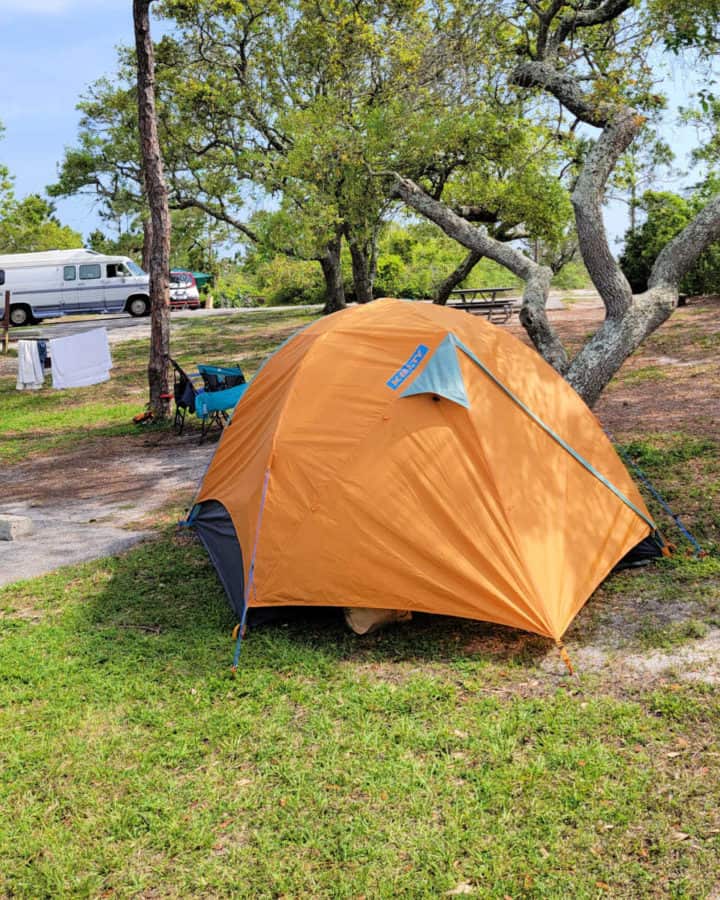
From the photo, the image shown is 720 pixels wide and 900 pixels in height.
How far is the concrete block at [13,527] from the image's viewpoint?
751cm

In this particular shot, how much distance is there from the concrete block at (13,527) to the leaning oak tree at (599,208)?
17.0 feet

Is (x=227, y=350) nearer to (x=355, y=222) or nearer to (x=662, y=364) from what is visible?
(x=355, y=222)

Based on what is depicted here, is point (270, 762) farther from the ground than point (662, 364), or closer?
closer

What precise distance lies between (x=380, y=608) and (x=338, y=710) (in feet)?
2.73

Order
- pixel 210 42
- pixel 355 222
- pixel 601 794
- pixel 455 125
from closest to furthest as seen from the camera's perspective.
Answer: pixel 601 794
pixel 455 125
pixel 355 222
pixel 210 42

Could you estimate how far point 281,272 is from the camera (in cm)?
1909

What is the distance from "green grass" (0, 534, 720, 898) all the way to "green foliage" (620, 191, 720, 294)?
1580 centimetres

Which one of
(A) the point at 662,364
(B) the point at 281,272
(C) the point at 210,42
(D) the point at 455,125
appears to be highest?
(C) the point at 210,42

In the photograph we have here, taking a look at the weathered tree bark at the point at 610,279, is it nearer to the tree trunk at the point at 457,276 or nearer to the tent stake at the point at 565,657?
the tent stake at the point at 565,657

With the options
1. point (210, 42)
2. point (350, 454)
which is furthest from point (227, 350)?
point (350, 454)

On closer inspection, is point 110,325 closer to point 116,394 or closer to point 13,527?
point 116,394

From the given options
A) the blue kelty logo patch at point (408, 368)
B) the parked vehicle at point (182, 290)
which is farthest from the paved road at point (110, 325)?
the blue kelty logo patch at point (408, 368)

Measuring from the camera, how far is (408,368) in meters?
5.38

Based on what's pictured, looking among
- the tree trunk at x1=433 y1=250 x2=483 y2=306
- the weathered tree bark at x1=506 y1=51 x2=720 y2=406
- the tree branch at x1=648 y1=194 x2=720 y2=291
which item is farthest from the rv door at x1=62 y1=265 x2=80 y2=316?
the tree branch at x1=648 y1=194 x2=720 y2=291
